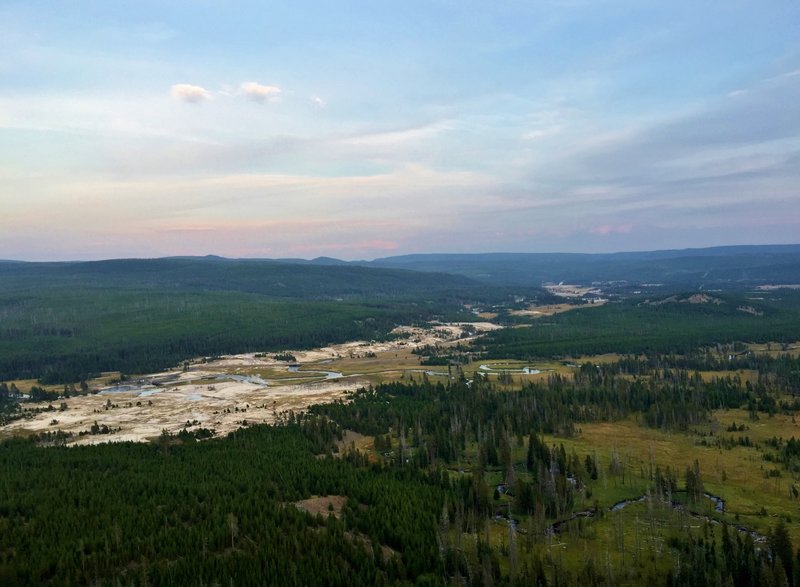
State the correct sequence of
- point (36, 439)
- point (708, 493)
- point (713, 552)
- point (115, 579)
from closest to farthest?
1. point (115, 579)
2. point (713, 552)
3. point (708, 493)
4. point (36, 439)

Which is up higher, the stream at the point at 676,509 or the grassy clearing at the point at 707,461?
the stream at the point at 676,509

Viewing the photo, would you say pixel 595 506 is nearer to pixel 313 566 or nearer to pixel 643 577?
pixel 643 577

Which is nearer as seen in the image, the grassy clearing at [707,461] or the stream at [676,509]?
the stream at [676,509]

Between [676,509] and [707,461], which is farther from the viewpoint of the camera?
[707,461]

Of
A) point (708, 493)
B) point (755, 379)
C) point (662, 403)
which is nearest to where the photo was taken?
point (708, 493)

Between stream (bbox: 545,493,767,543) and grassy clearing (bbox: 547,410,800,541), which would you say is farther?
grassy clearing (bbox: 547,410,800,541)

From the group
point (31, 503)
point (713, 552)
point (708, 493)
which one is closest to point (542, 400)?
point (708, 493)

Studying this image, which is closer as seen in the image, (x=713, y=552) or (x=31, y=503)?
(x=713, y=552)

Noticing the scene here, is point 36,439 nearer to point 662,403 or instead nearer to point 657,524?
point 657,524

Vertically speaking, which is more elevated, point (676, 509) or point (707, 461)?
point (676, 509)

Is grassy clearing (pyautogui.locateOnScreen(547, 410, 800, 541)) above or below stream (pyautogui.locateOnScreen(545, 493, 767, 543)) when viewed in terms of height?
below
